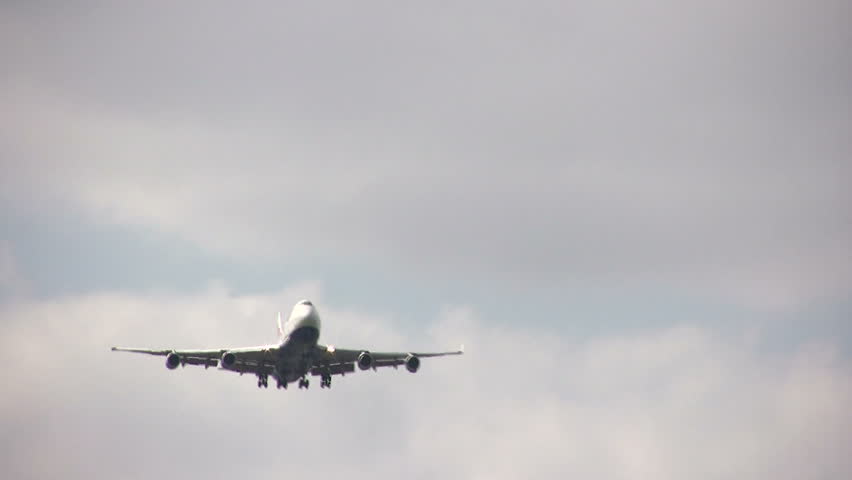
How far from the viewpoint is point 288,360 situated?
14475 centimetres

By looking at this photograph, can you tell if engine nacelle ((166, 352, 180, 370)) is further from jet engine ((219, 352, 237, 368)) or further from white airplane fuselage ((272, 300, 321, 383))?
white airplane fuselage ((272, 300, 321, 383))

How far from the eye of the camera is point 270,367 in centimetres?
14912

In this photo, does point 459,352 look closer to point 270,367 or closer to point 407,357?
point 407,357

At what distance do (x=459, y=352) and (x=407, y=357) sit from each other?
874 cm

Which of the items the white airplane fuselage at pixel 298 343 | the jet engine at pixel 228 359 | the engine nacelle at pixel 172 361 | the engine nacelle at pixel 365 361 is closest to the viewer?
the white airplane fuselage at pixel 298 343

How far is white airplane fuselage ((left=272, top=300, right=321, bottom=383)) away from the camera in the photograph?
138000 mm

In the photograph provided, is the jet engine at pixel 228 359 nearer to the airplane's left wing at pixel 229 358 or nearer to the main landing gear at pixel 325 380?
the airplane's left wing at pixel 229 358

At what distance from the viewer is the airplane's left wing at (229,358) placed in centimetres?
14725

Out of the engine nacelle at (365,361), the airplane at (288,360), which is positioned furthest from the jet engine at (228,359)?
the engine nacelle at (365,361)

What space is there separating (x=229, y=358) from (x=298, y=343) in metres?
10.3

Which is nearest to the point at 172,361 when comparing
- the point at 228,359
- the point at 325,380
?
the point at 228,359

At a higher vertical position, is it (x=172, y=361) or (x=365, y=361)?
(x=365, y=361)

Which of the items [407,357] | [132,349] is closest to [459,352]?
[407,357]

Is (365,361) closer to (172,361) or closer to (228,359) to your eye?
(228,359)
